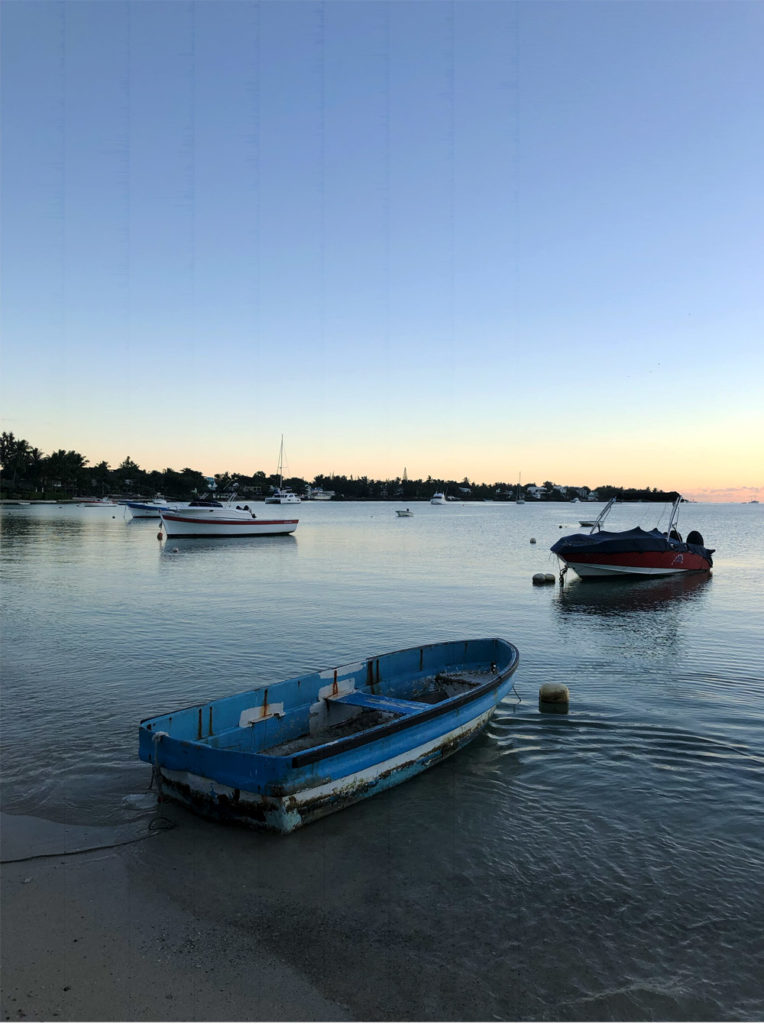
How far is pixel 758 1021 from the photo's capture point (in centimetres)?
477

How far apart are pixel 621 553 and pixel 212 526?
35829mm

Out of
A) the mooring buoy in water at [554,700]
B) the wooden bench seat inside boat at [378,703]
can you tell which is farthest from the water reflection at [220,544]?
the wooden bench seat inside boat at [378,703]

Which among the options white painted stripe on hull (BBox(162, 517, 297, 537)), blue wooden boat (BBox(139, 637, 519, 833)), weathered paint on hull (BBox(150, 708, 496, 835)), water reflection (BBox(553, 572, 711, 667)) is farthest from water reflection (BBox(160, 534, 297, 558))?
weathered paint on hull (BBox(150, 708, 496, 835))

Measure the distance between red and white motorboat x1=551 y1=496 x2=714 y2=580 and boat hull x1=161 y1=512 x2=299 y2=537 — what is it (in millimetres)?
32852

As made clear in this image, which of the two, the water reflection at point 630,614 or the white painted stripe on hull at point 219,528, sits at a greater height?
the white painted stripe on hull at point 219,528

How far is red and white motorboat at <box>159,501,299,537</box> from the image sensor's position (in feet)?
178


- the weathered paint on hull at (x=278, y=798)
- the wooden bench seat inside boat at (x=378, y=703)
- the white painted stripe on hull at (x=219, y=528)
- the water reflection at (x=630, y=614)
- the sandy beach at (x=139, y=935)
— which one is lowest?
A: the water reflection at (x=630, y=614)

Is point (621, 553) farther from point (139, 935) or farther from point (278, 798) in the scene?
point (139, 935)

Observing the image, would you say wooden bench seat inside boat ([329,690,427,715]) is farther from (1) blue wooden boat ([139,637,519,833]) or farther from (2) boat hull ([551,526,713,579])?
(2) boat hull ([551,526,713,579])

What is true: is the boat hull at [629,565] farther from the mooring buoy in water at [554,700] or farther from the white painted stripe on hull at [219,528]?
the white painted stripe on hull at [219,528]

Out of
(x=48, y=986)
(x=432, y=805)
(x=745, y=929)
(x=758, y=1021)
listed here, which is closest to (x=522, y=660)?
(x=432, y=805)

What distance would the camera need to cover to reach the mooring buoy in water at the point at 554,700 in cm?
1175

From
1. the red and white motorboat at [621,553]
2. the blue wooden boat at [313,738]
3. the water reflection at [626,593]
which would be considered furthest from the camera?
the red and white motorboat at [621,553]

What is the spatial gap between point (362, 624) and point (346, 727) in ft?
33.8
